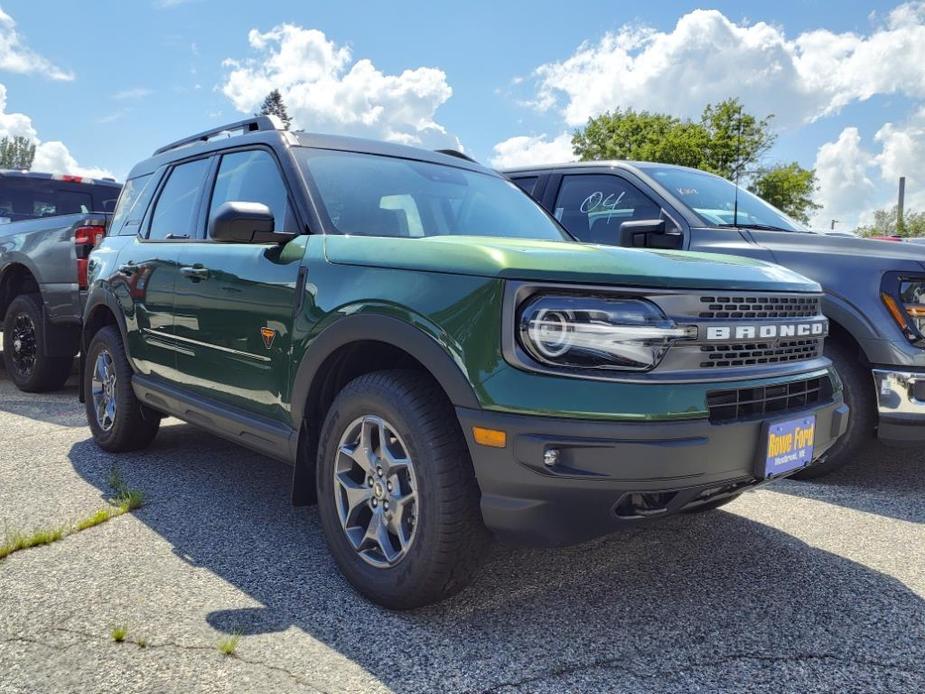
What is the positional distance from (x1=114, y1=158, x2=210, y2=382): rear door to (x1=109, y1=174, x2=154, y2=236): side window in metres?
0.13

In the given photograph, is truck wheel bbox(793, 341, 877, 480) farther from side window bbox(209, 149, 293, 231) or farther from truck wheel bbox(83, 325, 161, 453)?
truck wheel bbox(83, 325, 161, 453)

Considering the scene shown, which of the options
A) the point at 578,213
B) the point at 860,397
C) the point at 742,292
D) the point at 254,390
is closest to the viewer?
the point at 742,292

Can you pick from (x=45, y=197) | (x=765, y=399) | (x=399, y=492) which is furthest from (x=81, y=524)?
(x=45, y=197)

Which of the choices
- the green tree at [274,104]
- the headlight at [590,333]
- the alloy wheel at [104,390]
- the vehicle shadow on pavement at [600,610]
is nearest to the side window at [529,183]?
the vehicle shadow on pavement at [600,610]

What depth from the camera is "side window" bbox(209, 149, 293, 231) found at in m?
3.40

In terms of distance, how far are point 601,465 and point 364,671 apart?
36.1 inches

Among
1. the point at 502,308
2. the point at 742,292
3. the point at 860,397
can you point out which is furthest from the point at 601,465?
the point at 860,397

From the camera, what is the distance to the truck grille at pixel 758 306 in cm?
248

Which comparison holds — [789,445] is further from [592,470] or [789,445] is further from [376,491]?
[376,491]

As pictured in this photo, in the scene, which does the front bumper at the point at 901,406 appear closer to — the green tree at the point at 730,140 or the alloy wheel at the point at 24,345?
the alloy wheel at the point at 24,345

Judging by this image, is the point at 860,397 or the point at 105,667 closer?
the point at 105,667

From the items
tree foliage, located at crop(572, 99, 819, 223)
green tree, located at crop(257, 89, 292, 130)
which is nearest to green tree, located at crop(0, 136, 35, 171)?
green tree, located at crop(257, 89, 292, 130)

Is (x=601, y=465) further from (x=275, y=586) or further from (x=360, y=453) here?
(x=275, y=586)

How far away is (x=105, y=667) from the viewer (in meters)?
2.28
